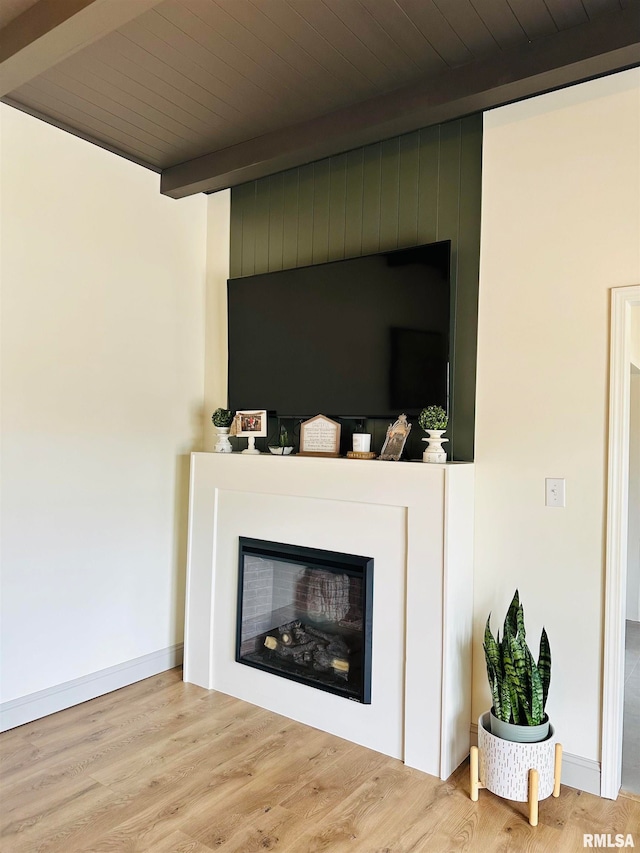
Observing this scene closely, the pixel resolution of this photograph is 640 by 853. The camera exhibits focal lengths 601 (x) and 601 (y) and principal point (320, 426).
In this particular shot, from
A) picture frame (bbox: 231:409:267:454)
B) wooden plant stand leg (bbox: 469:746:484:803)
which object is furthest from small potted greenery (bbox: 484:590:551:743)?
picture frame (bbox: 231:409:267:454)

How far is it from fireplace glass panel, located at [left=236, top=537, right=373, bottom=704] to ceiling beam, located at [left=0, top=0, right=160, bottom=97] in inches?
84.9

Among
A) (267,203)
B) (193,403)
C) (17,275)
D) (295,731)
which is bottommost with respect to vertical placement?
(295,731)

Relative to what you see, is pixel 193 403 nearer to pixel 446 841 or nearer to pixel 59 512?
pixel 59 512

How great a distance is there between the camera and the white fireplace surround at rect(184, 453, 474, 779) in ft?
7.75

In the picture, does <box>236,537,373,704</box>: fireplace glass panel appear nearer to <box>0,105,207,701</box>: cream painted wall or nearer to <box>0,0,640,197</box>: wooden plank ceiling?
<box>0,105,207,701</box>: cream painted wall

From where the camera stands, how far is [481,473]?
2.55 metres

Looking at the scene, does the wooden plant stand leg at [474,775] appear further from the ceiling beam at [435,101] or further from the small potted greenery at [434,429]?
the ceiling beam at [435,101]

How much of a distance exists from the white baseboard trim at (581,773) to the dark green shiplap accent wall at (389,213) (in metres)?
1.22

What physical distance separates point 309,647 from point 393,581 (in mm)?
632

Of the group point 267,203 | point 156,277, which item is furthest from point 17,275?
point 267,203

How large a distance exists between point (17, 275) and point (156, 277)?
31.0 inches

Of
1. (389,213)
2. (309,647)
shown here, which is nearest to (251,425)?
(309,647)

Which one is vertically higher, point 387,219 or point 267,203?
point 267,203

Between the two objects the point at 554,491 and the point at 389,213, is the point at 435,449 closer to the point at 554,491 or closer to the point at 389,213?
the point at 554,491
